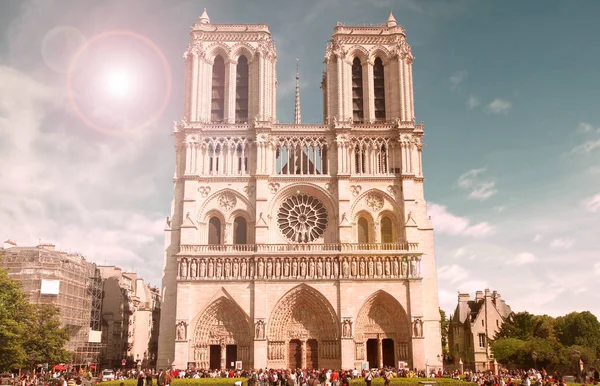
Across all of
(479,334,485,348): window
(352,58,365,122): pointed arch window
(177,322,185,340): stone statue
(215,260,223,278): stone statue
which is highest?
(352,58,365,122): pointed arch window

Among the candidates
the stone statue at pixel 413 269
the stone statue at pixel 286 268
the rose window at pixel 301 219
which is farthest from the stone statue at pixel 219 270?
the stone statue at pixel 413 269

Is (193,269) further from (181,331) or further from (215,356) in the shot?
(215,356)

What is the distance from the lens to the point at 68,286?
4372 cm

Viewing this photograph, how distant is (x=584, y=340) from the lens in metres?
54.0

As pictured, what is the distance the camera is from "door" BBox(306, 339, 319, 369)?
3994 centimetres

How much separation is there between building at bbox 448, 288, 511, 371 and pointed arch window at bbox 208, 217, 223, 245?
21359 millimetres

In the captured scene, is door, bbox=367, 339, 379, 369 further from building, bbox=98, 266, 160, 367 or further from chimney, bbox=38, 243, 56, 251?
chimney, bbox=38, 243, 56, 251

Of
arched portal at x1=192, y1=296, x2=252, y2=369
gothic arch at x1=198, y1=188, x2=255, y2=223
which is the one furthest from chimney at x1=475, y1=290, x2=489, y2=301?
arched portal at x1=192, y1=296, x2=252, y2=369

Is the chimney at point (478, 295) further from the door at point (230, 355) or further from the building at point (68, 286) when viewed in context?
the building at point (68, 286)

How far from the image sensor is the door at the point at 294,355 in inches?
1575

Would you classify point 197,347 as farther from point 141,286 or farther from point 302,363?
point 141,286

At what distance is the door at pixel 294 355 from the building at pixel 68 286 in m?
13.7

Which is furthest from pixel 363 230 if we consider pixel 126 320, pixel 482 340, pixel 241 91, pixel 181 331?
pixel 126 320

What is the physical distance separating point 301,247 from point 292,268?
1.52 meters
